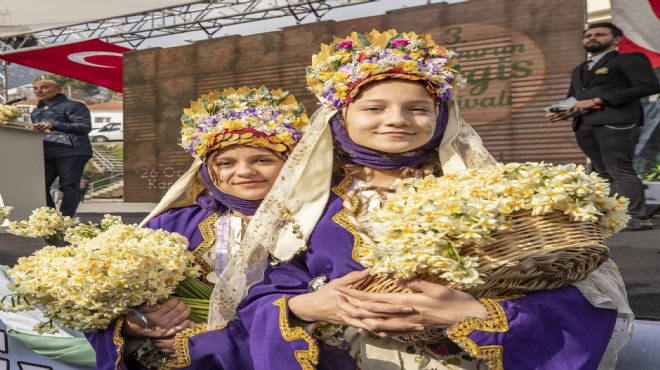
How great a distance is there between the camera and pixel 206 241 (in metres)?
2.64

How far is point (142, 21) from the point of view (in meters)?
13.4

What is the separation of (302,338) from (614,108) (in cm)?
472

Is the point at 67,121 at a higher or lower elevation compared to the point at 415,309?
higher

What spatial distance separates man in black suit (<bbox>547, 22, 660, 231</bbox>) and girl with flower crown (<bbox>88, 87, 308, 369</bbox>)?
12.1 ft

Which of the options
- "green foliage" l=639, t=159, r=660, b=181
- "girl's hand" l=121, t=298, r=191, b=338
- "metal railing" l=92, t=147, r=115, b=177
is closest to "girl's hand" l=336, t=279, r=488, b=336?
"girl's hand" l=121, t=298, r=191, b=338

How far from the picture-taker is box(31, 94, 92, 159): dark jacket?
7.01 meters

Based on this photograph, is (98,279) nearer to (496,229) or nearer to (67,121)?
(496,229)

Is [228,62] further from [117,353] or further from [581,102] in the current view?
→ [117,353]

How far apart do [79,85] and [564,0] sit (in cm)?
7185

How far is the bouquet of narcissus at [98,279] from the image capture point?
1.96 m

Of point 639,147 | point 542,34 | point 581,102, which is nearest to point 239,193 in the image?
point 581,102

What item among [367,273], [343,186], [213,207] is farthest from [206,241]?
[367,273]

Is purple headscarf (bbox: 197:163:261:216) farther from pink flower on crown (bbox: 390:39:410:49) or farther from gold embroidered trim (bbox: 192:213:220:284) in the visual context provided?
pink flower on crown (bbox: 390:39:410:49)

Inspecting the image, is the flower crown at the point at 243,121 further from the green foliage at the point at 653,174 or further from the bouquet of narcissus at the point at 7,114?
the green foliage at the point at 653,174
